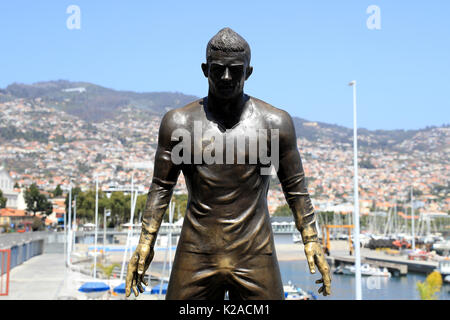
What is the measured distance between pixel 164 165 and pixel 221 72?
878 mm

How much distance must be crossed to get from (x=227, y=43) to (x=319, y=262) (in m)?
1.83

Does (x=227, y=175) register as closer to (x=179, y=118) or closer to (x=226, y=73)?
(x=179, y=118)

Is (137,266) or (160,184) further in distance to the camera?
(160,184)

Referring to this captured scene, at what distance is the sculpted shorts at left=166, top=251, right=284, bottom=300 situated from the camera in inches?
165

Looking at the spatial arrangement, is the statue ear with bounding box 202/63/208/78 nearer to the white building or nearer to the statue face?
the statue face

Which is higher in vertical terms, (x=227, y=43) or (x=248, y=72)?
(x=227, y=43)

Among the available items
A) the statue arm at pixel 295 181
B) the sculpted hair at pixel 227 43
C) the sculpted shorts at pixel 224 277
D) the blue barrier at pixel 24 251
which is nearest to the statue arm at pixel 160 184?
the sculpted shorts at pixel 224 277

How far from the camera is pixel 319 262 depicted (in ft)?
13.9

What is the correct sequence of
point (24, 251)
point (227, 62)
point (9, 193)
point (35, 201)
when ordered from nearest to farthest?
1. point (227, 62)
2. point (24, 251)
3. point (35, 201)
4. point (9, 193)

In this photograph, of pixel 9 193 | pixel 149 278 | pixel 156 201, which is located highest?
pixel 156 201

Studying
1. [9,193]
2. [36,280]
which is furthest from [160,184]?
[9,193]

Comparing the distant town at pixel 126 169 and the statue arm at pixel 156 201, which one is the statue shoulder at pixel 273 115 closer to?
the statue arm at pixel 156 201

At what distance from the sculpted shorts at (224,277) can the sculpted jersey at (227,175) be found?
0.06 m

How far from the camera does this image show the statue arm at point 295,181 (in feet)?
14.3
